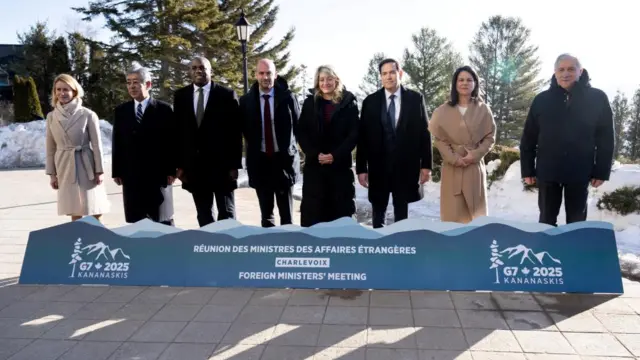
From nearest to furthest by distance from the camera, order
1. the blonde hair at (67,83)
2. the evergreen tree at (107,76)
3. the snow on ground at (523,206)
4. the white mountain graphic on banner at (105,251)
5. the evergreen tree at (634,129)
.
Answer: the white mountain graphic on banner at (105,251)
the blonde hair at (67,83)
the snow on ground at (523,206)
the evergreen tree at (107,76)
the evergreen tree at (634,129)

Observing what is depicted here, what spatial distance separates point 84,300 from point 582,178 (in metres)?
4.29

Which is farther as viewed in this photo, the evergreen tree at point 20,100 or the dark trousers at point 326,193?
the evergreen tree at point 20,100

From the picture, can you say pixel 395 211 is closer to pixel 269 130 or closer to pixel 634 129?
pixel 269 130

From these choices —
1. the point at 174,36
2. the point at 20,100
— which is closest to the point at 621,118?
the point at 174,36

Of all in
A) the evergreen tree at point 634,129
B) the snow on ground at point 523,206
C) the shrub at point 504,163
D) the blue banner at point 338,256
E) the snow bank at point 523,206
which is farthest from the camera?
the evergreen tree at point 634,129

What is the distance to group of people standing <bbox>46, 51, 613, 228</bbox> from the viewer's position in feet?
13.1

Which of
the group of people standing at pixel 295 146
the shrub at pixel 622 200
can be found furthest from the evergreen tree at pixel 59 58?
the shrub at pixel 622 200

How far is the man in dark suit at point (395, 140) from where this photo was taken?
13.6ft

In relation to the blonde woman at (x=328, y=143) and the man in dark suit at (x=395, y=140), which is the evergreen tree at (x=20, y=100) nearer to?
the blonde woman at (x=328, y=143)

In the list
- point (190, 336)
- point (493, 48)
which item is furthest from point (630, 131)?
point (190, 336)

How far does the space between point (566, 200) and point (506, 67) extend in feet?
103

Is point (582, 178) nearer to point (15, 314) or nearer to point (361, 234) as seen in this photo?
point (361, 234)

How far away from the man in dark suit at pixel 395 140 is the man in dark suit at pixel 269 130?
0.75 meters

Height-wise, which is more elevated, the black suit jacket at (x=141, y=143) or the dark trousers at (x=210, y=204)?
the black suit jacket at (x=141, y=143)
